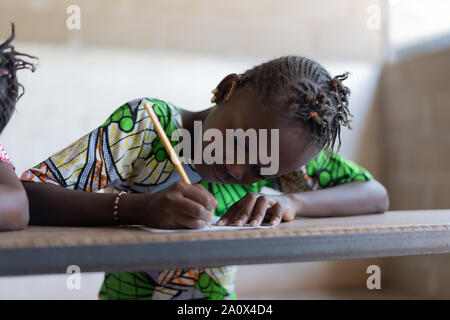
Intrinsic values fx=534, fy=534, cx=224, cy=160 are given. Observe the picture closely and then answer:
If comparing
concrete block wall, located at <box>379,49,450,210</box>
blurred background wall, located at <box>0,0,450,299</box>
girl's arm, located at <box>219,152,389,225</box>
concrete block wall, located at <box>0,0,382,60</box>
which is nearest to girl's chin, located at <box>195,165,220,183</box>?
girl's arm, located at <box>219,152,389,225</box>

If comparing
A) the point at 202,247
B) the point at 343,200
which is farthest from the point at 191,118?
the point at 202,247

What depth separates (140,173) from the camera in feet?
3.18

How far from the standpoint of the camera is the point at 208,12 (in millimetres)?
2137

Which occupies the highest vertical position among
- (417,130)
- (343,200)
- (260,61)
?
(260,61)

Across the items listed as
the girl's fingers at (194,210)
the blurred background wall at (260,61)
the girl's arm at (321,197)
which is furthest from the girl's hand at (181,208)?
the blurred background wall at (260,61)

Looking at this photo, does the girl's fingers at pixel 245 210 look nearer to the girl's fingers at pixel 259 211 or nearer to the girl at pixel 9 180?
the girl's fingers at pixel 259 211

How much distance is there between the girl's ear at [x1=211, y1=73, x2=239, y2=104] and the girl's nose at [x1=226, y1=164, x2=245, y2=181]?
0.14m

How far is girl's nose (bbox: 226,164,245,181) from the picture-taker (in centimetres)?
87

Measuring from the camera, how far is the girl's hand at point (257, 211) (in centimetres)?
77

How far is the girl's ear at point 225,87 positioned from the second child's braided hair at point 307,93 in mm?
26

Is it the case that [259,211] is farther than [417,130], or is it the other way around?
[417,130]

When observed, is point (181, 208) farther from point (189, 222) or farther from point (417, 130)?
point (417, 130)

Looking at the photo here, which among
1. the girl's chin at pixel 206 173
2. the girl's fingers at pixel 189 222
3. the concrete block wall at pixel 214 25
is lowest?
the girl's fingers at pixel 189 222

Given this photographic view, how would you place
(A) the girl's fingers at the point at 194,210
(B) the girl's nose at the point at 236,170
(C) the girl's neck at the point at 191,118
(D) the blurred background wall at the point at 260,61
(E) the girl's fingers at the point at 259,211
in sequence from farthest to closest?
(D) the blurred background wall at the point at 260,61
(C) the girl's neck at the point at 191,118
(B) the girl's nose at the point at 236,170
(E) the girl's fingers at the point at 259,211
(A) the girl's fingers at the point at 194,210
